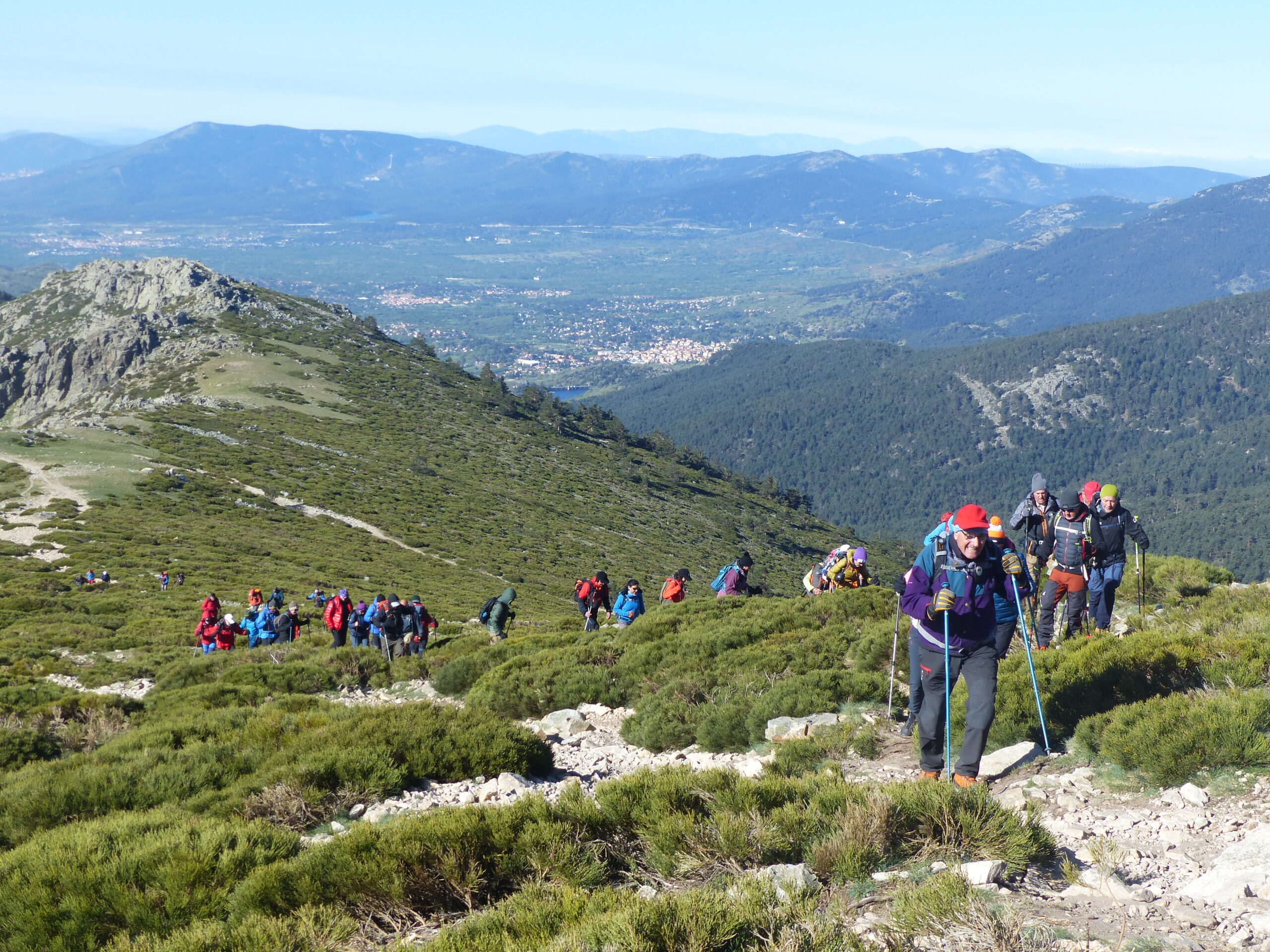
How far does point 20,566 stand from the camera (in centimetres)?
2830

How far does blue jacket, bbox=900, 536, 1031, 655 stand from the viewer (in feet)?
21.7

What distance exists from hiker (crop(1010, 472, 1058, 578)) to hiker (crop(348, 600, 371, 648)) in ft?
41.9

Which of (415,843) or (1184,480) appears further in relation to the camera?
(1184,480)

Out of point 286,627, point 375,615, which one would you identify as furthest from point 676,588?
point 286,627

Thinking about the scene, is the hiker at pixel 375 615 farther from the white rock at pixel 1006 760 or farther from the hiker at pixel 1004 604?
the hiker at pixel 1004 604

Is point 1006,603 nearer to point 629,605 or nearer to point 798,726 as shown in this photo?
point 798,726

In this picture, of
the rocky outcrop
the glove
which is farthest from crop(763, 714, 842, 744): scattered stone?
the rocky outcrop

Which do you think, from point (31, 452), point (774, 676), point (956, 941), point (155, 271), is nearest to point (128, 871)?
point (956, 941)

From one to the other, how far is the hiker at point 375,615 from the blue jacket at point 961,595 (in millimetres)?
12291

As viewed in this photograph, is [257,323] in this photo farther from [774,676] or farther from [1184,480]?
[1184,480]

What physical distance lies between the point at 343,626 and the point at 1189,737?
15654 mm

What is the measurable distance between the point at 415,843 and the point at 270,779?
2829 millimetres

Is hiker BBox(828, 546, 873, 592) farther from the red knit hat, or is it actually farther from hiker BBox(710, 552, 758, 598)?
the red knit hat

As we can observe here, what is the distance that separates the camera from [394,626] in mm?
17000
